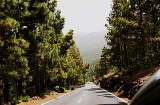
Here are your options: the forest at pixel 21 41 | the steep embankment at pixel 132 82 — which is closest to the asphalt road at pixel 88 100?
the steep embankment at pixel 132 82

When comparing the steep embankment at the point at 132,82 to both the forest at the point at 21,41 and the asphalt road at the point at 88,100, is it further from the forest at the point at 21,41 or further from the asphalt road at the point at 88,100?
the forest at the point at 21,41

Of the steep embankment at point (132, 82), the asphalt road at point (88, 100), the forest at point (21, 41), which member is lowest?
the asphalt road at point (88, 100)

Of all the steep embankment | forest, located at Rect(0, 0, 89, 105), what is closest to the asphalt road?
the steep embankment

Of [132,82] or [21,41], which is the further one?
[132,82]

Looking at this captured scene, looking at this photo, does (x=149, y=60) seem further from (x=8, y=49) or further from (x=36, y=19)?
(x=8, y=49)

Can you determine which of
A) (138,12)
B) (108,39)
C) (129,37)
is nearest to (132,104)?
(138,12)

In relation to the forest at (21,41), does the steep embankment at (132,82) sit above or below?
below

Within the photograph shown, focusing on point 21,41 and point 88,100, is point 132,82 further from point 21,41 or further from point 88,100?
point 21,41

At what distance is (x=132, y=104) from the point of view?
895 mm

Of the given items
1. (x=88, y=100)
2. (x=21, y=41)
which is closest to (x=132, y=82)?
(x=88, y=100)

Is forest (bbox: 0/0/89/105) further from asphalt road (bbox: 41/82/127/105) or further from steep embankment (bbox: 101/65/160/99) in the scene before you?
steep embankment (bbox: 101/65/160/99)

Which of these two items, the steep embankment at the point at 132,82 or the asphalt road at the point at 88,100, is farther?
the steep embankment at the point at 132,82

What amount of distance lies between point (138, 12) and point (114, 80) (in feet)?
36.9

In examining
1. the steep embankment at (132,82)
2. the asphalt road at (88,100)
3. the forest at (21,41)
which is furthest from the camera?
the steep embankment at (132,82)
